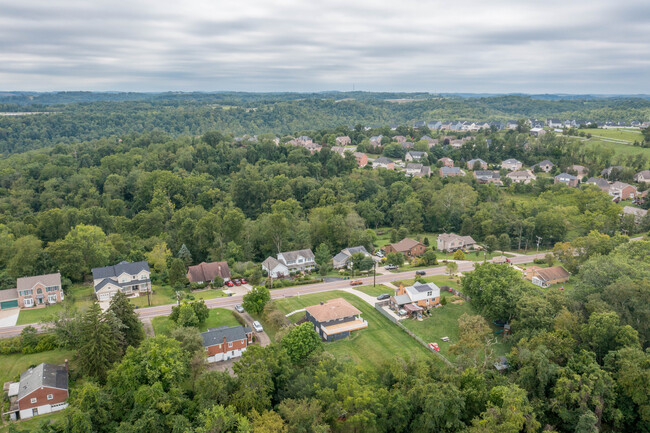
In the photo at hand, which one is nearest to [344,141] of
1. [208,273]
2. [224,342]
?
[208,273]

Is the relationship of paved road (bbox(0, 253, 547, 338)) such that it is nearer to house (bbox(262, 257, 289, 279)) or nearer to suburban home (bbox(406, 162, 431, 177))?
house (bbox(262, 257, 289, 279))

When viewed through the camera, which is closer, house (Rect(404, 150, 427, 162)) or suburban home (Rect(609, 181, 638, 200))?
suburban home (Rect(609, 181, 638, 200))

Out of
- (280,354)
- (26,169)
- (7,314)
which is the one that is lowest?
(7,314)

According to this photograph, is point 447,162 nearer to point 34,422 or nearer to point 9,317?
point 9,317

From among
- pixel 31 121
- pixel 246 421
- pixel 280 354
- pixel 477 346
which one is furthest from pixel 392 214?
pixel 31 121

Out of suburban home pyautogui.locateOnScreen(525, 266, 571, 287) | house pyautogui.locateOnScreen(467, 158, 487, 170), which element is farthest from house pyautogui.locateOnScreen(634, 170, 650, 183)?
suburban home pyautogui.locateOnScreen(525, 266, 571, 287)

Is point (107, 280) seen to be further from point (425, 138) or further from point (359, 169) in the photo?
point (425, 138)
